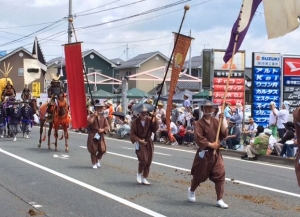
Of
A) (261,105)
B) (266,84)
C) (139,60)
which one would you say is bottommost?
(261,105)

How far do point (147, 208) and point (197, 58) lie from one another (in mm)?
60124

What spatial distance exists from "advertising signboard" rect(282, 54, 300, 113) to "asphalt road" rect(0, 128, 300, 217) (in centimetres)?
696

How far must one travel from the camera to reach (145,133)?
11.5 meters

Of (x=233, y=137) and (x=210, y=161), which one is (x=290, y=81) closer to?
(x=233, y=137)

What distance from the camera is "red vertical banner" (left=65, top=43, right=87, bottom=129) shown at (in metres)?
Answer: 14.3

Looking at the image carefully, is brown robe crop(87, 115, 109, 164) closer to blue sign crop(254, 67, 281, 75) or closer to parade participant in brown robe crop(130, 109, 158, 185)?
parade participant in brown robe crop(130, 109, 158, 185)

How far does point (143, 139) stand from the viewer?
11.4 metres

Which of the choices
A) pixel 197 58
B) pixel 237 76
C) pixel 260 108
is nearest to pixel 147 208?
pixel 260 108

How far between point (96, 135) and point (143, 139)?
2.59 m

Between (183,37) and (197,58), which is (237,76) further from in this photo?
(197,58)

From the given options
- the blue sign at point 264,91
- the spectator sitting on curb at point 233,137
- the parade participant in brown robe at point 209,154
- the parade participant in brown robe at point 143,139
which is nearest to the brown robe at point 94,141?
the parade participant in brown robe at point 143,139

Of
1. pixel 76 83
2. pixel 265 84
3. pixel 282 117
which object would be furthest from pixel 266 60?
pixel 76 83

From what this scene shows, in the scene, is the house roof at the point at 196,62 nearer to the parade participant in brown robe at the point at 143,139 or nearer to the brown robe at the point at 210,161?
the parade participant in brown robe at the point at 143,139

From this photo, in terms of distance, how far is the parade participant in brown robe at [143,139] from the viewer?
447 inches
